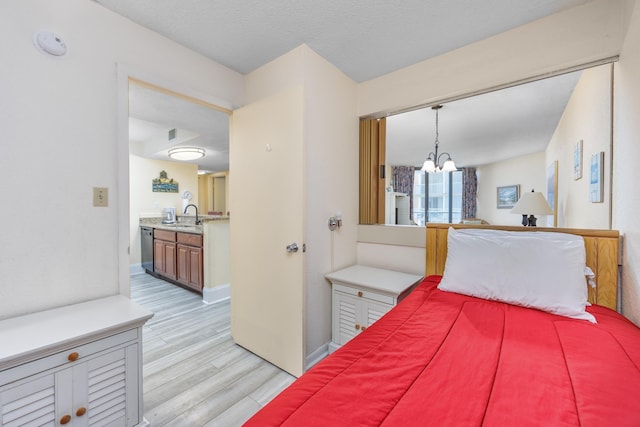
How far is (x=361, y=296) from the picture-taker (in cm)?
194

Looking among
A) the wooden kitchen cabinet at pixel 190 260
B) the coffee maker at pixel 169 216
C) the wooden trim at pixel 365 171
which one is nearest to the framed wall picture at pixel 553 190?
the wooden trim at pixel 365 171

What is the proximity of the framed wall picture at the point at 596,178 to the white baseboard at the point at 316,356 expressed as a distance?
80.8 inches

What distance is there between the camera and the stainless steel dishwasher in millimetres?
4416

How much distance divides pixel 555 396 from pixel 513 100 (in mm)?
1822

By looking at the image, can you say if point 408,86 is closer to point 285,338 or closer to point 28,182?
Answer: point 285,338

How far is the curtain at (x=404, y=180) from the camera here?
228cm

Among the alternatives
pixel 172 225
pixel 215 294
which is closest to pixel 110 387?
pixel 215 294

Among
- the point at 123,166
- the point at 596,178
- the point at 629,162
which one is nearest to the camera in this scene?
the point at 629,162

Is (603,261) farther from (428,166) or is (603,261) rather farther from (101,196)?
(101,196)

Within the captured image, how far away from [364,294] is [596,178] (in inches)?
61.4

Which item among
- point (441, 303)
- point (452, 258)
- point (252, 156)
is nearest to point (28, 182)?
point (252, 156)

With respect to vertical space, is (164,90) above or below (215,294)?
above

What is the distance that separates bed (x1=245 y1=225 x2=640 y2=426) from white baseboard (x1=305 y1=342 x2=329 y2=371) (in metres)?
0.97

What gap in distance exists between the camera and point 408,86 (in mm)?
2158
